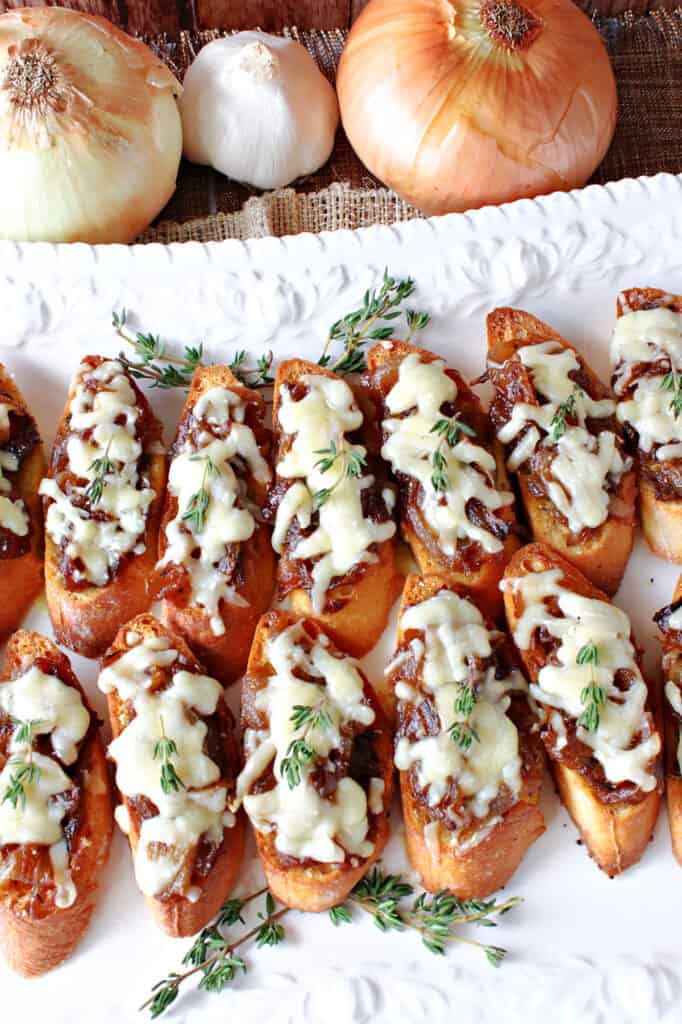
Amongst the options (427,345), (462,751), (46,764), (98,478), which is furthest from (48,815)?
(427,345)

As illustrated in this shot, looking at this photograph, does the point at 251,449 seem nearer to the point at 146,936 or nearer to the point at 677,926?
the point at 146,936

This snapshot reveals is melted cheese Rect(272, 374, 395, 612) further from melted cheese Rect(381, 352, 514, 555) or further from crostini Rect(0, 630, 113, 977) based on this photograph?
crostini Rect(0, 630, 113, 977)

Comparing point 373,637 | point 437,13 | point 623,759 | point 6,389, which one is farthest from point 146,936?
point 437,13

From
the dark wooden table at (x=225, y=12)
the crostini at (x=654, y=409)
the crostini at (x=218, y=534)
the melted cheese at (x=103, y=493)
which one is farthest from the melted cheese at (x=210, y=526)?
the dark wooden table at (x=225, y=12)

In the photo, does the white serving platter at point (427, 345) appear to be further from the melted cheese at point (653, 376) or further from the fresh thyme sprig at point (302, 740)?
the fresh thyme sprig at point (302, 740)

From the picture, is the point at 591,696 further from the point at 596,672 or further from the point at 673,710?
the point at 673,710

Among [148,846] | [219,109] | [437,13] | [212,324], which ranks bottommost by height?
[148,846]

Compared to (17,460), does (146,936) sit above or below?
below
